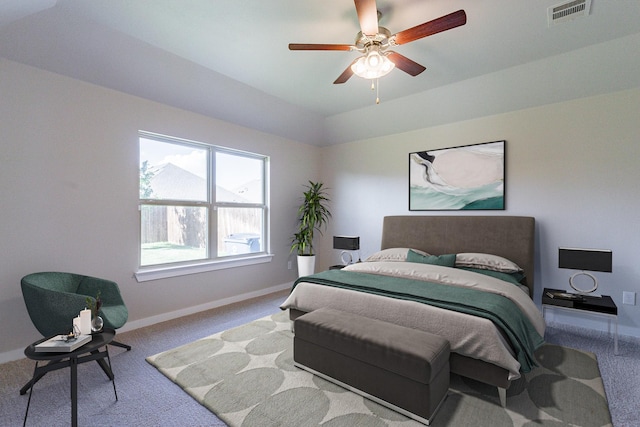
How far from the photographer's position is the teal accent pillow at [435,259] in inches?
146

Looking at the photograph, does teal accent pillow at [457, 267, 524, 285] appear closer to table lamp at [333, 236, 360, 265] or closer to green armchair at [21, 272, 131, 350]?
table lamp at [333, 236, 360, 265]

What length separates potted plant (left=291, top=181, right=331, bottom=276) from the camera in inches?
206

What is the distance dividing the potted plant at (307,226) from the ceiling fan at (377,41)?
2891 millimetres

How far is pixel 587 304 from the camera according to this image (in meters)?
3.01

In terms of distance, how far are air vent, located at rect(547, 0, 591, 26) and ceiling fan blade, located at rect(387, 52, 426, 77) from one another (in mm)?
1078

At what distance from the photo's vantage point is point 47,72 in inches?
113

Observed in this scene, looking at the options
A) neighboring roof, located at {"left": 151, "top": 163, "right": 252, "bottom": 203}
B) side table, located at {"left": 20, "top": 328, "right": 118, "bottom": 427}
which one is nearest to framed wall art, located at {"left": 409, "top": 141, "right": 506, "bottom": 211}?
neighboring roof, located at {"left": 151, "top": 163, "right": 252, "bottom": 203}

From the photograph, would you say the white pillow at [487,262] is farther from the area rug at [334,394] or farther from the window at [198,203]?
the window at [198,203]

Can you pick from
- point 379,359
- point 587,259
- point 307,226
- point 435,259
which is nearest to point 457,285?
point 435,259

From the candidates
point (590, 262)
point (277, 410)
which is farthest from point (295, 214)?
→ point (590, 262)

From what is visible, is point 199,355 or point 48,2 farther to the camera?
point 199,355

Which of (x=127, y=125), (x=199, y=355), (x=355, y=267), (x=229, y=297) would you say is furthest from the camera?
(x=229, y=297)

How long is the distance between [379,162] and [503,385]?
3780mm

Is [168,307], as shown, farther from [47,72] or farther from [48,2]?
[48,2]
